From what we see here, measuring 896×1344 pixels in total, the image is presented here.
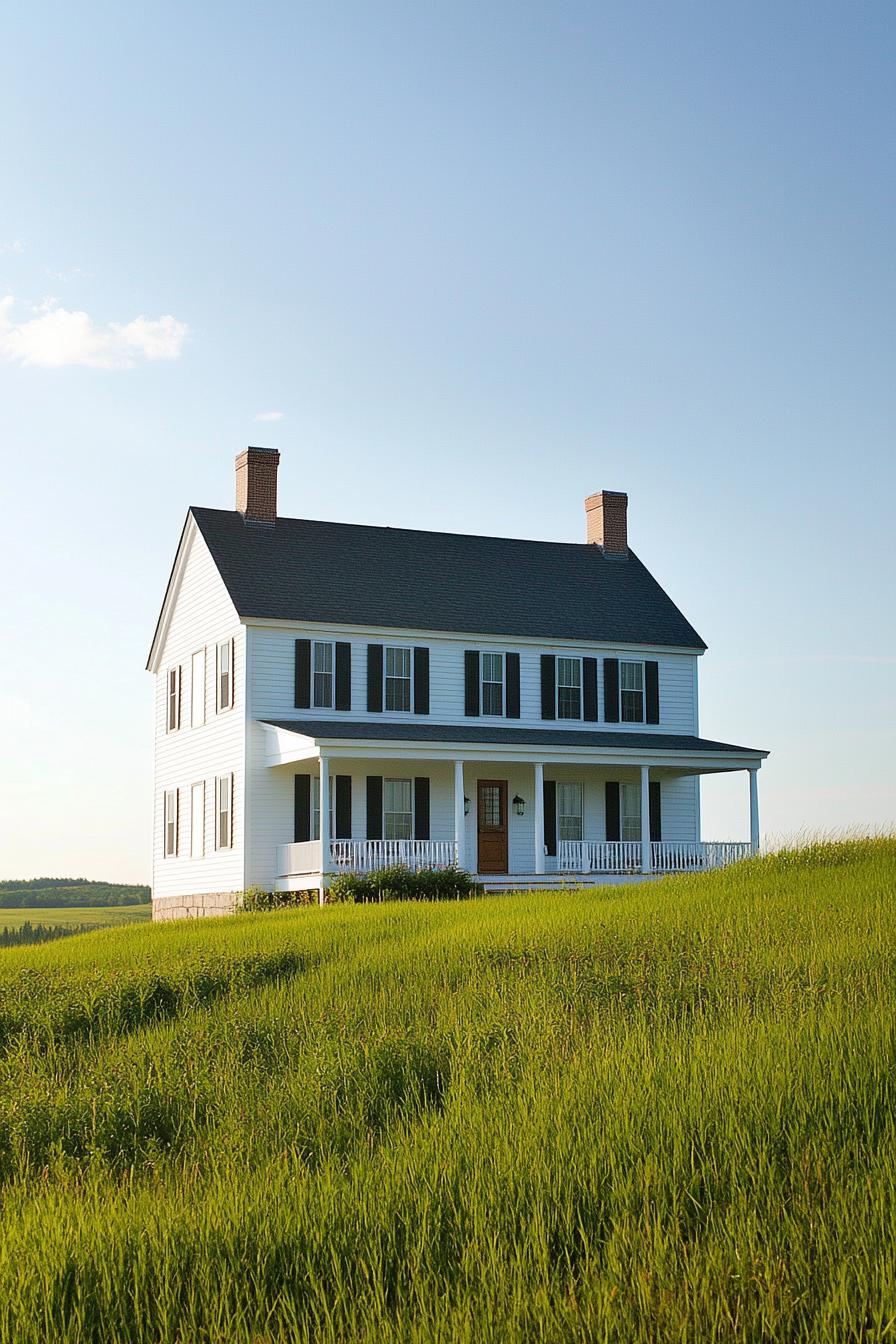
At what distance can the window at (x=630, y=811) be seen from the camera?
33.9 m

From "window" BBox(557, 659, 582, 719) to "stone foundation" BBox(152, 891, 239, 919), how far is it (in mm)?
8762

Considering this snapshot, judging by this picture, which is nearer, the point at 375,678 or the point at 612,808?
the point at 375,678

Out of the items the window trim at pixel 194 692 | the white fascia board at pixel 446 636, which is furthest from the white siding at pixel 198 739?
the white fascia board at pixel 446 636

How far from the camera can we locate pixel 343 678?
1244 inches

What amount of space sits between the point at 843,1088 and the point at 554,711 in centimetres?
2654

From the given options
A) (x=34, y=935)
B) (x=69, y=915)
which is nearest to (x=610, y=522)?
(x=34, y=935)

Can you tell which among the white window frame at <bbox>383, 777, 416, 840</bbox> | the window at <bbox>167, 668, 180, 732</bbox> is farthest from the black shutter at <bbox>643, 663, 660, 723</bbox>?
the window at <bbox>167, 668, 180, 732</bbox>

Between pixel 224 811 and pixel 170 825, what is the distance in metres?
4.25

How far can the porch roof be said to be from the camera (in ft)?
95.1

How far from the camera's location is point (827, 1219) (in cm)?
565

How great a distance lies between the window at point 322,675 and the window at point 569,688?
5.72 meters

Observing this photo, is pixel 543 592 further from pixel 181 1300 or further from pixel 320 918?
pixel 181 1300

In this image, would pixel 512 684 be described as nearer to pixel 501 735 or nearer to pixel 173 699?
pixel 501 735

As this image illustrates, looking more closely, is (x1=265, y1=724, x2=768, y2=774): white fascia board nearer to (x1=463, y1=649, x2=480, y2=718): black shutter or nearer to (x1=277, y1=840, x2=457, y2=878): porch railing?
(x1=277, y1=840, x2=457, y2=878): porch railing
